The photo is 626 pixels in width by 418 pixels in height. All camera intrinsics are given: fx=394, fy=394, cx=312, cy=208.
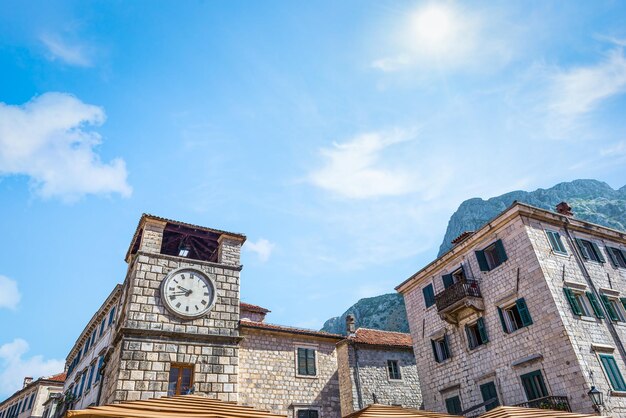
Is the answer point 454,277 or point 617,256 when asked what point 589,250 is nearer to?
point 617,256

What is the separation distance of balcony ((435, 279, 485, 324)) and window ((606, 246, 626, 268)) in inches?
287

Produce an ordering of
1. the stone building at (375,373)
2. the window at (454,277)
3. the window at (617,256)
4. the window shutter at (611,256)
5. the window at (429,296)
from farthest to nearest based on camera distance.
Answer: the window at (429,296)
the stone building at (375,373)
the window at (454,277)
the window at (617,256)
the window shutter at (611,256)

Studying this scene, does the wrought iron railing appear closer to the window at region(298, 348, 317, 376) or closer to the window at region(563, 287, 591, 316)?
the window at region(563, 287, 591, 316)

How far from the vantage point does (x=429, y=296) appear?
22.5 m

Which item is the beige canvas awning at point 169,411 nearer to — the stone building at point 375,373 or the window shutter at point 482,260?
the window shutter at point 482,260

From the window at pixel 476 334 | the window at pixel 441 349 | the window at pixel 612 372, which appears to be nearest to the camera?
the window at pixel 612 372

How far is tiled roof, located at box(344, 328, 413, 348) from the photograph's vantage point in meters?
23.9

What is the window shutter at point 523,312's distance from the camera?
1667 cm

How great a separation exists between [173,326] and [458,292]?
43.7 feet

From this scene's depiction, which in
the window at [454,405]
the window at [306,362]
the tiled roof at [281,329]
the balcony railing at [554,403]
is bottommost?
the balcony railing at [554,403]

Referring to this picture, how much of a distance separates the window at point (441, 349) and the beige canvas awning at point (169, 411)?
53.1 feet

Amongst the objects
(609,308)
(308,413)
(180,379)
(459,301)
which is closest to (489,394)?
(459,301)

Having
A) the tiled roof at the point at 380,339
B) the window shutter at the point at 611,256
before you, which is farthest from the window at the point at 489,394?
the window shutter at the point at 611,256

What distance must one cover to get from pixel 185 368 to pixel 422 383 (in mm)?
13423
